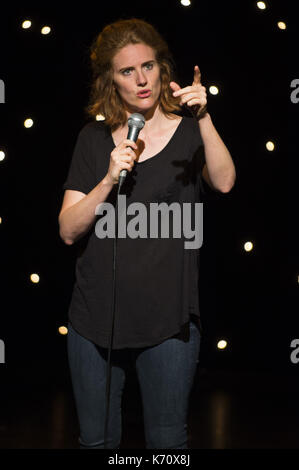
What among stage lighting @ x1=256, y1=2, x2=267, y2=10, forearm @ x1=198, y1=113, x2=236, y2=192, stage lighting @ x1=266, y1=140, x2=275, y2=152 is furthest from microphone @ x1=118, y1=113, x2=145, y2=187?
stage lighting @ x1=256, y1=2, x2=267, y2=10

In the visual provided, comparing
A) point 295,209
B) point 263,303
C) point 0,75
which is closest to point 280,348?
point 263,303

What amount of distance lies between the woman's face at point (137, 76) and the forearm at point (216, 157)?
0.20 meters

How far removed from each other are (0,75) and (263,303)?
1458mm

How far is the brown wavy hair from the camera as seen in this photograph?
1.53 meters

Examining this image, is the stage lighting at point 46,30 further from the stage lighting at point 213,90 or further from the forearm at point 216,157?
the forearm at point 216,157

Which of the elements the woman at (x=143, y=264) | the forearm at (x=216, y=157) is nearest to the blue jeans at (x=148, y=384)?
the woman at (x=143, y=264)

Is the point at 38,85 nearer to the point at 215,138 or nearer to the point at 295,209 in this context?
the point at 295,209

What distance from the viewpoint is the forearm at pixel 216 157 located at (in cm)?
135

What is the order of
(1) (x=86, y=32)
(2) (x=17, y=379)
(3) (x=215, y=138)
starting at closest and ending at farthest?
1. (3) (x=215, y=138)
2. (1) (x=86, y=32)
3. (2) (x=17, y=379)

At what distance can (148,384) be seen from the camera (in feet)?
4.67

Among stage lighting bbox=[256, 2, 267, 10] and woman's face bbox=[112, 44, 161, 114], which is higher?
stage lighting bbox=[256, 2, 267, 10]

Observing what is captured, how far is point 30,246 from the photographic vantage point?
8.46 ft

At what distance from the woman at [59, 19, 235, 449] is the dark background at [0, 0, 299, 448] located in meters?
0.94

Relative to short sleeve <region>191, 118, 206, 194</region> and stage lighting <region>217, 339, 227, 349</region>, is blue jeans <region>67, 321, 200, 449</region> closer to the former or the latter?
short sleeve <region>191, 118, 206, 194</region>
